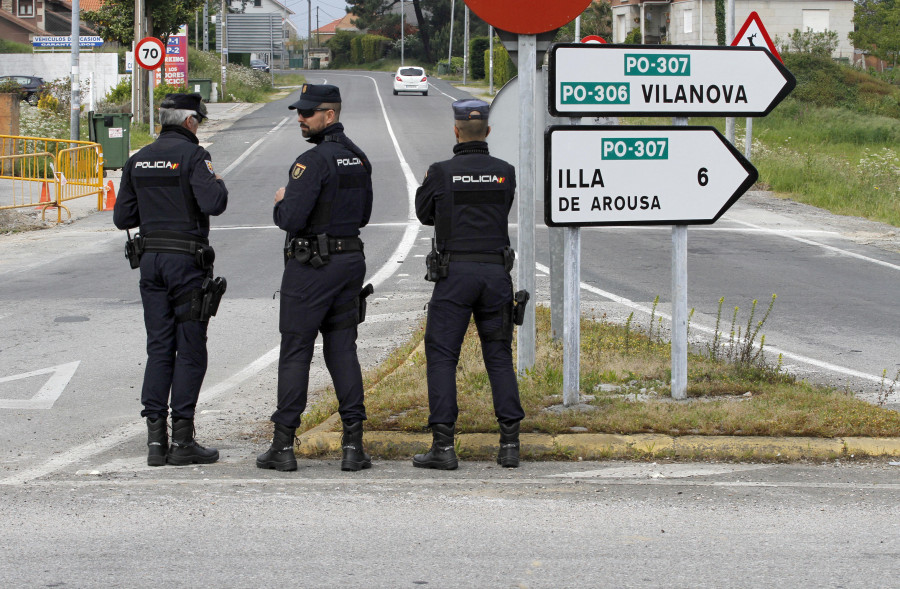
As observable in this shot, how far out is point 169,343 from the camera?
5.84m

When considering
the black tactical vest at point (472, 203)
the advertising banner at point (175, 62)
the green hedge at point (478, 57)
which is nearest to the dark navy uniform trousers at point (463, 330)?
the black tactical vest at point (472, 203)

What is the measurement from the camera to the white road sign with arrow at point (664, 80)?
20.6 feet

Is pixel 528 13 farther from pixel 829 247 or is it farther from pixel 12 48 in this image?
pixel 12 48

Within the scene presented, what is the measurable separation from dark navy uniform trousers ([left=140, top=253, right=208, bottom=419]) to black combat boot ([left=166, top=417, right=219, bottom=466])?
56 mm

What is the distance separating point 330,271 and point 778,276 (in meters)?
8.40

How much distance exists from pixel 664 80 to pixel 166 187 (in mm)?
2923

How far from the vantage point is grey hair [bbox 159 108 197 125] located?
581 centimetres

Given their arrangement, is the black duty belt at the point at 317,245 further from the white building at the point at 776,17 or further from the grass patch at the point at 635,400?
the white building at the point at 776,17

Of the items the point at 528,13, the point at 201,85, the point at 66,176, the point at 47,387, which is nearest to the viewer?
the point at 528,13

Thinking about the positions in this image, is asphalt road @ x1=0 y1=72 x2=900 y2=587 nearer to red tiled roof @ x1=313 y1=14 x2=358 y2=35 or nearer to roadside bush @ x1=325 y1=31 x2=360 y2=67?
roadside bush @ x1=325 y1=31 x2=360 y2=67

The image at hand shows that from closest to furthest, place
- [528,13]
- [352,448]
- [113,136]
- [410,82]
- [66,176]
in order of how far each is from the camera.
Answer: [352,448] → [528,13] → [66,176] → [113,136] → [410,82]

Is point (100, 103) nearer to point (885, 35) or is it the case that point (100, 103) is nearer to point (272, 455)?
point (885, 35)

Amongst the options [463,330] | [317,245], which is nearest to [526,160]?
[463,330]

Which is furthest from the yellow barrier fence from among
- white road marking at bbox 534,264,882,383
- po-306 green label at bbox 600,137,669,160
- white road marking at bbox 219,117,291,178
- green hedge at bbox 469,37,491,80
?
green hedge at bbox 469,37,491,80
